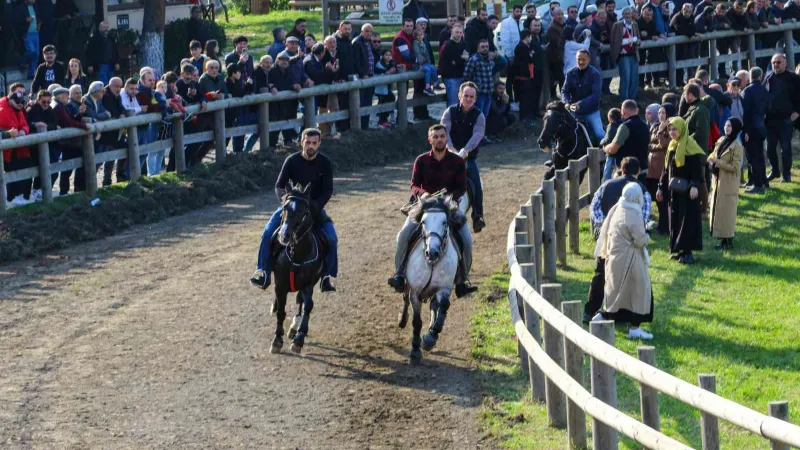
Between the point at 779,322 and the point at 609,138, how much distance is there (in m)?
4.90

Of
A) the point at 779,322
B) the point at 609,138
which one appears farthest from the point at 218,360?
the point at 609,138

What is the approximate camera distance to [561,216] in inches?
680

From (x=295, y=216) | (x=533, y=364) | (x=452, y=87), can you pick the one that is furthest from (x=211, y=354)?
(x=452, y=87)

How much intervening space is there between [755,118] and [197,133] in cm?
886

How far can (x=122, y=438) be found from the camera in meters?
10.9

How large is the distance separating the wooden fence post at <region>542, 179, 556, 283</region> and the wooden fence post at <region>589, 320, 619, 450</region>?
272 inches

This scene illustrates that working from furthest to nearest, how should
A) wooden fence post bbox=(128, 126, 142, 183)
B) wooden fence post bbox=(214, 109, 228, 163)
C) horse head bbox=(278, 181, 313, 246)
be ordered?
wooden fence post bbox=(214, 109, 228, 163), wooden fence post bbox=(128, 126, 142, 183), horse head bbox=(278, 181, 313, 246)

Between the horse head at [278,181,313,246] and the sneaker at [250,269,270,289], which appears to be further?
the sneaker at [250,269,270,289]

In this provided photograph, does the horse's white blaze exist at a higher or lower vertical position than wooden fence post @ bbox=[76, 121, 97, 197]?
lower

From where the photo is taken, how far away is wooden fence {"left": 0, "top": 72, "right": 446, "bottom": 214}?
18781 millimetres

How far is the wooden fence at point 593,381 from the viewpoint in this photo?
709 cm

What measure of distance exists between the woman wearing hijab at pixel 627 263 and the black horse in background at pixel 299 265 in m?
2.93

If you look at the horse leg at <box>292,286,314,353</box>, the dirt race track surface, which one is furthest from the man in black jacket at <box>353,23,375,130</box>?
the horse leg at <box>292,286,314,353</box>

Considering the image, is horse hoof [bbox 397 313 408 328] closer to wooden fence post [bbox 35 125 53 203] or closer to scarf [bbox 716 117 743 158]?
scarf [bbox 716 117 743 158]
